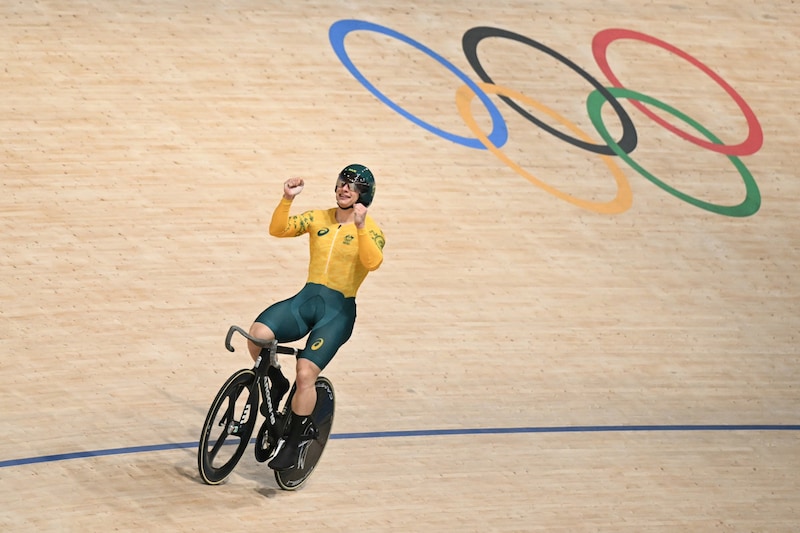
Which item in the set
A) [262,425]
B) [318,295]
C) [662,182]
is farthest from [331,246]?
[662,182]

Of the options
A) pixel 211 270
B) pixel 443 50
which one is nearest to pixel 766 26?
pixel 443 50

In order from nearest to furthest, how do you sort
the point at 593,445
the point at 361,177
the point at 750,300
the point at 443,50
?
the point at 361,177, the point at 593,445, the point at 750,300, the point at 443,50

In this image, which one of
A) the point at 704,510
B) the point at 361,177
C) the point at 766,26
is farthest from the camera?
the point at 766,26

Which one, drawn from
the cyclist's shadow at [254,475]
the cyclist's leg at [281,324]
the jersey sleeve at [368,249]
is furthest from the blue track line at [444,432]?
the jersey sleeve at [368,249]

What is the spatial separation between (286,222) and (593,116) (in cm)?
465

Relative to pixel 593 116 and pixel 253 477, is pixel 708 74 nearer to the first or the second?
pixel 593 116

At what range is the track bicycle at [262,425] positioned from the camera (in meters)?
4.84

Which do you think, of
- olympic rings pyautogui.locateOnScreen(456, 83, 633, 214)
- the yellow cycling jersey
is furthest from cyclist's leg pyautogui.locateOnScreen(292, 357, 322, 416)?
olympic rings pyautogui.locateOnScreen(456, 83, 633, 214)

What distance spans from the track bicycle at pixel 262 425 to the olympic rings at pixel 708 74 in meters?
4.51

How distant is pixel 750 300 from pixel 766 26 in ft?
11.3

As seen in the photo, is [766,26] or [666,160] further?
[766,26]

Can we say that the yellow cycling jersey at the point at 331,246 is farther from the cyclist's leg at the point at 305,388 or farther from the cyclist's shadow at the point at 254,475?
the cyclist's shadow at the point at 254,475

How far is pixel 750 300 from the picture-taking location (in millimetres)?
7754

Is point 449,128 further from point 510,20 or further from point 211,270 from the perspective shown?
point 211,270
